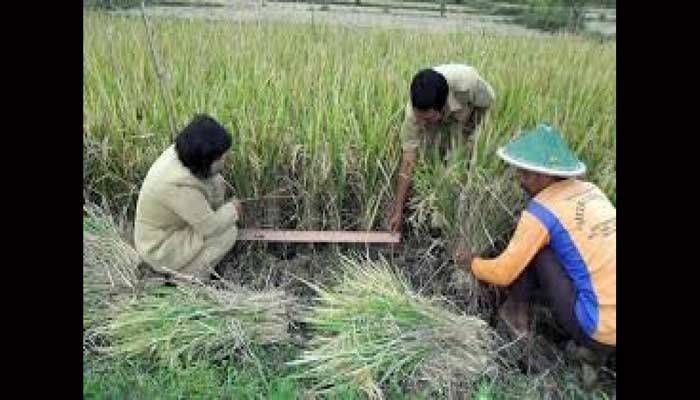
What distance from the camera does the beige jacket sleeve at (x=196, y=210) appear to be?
2.80 meters

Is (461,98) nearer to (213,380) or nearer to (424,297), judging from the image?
(424,297)

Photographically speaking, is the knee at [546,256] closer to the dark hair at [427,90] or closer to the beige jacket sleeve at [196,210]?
the dark hair at [427,90]

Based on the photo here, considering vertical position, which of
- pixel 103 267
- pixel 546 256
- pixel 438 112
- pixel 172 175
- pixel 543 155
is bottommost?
pixel 103 267

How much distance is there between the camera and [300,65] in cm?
405

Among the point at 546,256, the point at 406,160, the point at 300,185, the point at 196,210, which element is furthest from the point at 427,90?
the point at 196,210

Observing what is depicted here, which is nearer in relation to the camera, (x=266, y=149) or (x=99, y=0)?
(x=266, y=149)

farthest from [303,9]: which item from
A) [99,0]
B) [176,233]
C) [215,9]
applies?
[176,233]

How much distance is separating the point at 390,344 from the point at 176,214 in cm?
99

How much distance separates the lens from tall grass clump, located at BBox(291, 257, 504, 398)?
2.52 m

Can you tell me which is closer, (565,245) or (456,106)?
(565,245)

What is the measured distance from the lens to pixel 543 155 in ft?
8.45

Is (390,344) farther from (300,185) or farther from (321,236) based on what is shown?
(300,185)

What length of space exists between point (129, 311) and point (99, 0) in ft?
14.3

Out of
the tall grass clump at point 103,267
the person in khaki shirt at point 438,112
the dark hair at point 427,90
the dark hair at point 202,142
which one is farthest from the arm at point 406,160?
the tall grass clump at point 103,267
